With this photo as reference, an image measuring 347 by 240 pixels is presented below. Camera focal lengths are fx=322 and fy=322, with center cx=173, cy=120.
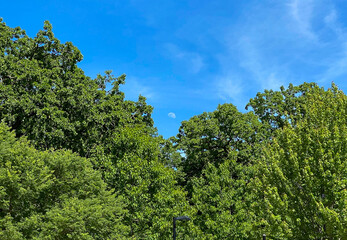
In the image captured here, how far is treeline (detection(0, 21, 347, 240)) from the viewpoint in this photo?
17797mm

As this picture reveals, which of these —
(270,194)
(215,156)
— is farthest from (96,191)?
(215,156)

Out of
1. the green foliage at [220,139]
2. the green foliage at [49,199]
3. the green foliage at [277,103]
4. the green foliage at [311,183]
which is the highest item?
the green foliage at [277,103]

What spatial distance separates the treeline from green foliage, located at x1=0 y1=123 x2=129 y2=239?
0.07 meters

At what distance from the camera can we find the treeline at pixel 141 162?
17797mm

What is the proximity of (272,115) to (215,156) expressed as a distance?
8.27 metres

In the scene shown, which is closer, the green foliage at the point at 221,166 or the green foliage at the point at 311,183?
the green foliage at the point at 311,183

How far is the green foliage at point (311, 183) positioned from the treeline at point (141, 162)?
0.07m

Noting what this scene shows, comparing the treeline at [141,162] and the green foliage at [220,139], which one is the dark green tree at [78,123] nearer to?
the treeline at [141,162]

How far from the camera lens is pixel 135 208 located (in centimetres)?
2503

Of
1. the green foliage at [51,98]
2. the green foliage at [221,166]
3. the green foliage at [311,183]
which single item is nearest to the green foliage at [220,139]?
the green foliage at [221,166]

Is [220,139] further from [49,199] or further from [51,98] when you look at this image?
[49,199]

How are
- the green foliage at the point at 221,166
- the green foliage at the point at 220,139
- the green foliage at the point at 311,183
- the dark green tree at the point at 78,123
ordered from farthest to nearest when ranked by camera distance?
1. the green foliage at the point at 220,139
2. the green foliage at the point at 221,166
3. the dark green tree at the point at 78,123
4. the green foliage at the point at 311,183

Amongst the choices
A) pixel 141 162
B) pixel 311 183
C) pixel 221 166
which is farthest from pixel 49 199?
pixel 221 166

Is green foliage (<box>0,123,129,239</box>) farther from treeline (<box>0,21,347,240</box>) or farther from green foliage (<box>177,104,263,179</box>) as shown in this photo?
green foliage (<box>177,104,263,179</box>)
